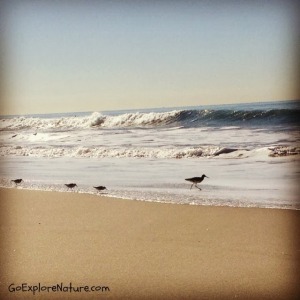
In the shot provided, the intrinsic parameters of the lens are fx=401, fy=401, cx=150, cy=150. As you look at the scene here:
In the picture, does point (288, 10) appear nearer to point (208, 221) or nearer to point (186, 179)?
point (208, 221)

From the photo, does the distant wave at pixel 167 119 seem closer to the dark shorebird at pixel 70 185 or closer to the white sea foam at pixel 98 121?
the white sea foam at pixel 98 121

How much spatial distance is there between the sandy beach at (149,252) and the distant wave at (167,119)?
3.52 ft

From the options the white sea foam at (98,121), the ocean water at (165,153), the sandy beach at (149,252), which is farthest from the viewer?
the white sea foam at (98,121)

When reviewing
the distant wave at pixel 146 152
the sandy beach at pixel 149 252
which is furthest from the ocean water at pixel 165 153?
the sandy beach at pixel 149 252

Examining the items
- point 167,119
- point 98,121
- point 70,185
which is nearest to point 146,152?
point 167,119

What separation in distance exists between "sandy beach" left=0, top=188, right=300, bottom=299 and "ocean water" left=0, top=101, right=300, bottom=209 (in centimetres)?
46

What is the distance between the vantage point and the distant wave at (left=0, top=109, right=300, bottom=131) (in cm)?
409

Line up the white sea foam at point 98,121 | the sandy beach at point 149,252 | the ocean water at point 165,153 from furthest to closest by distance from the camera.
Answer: the white sea foam at point 98,121 < the ocean water at point 165,153 < the sandy beach at point 149,252

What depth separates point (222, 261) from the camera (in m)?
2.46

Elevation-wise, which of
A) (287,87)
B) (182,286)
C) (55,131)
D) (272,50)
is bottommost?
(182,286)

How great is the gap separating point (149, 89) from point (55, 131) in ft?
4.56

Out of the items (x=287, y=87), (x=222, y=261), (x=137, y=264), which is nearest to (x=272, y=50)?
(x=287, y=87)

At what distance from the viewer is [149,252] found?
258 cm

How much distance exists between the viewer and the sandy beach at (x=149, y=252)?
2.27 metres
